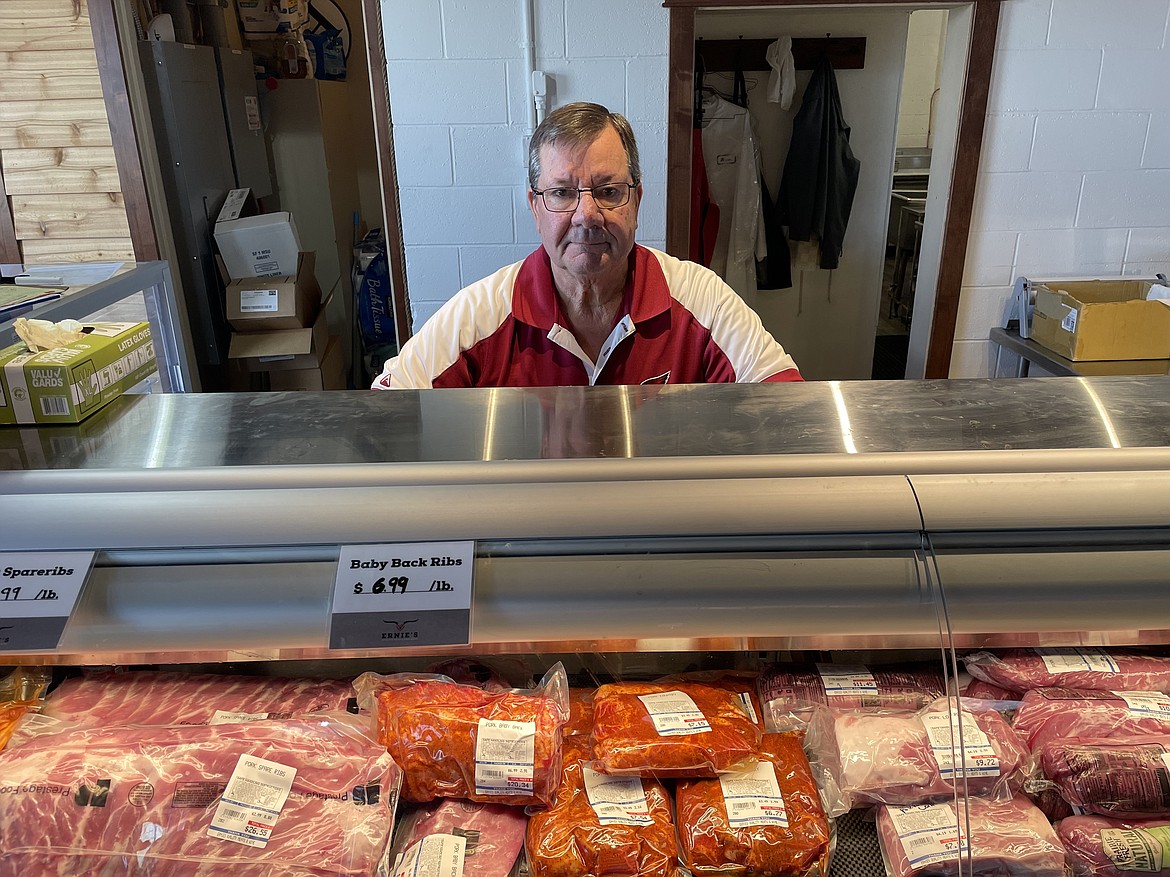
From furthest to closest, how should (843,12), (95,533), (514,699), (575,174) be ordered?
(843,12)
(575,174)
(514,699)
(95,533)

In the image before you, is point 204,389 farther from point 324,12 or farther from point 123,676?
point 123,676

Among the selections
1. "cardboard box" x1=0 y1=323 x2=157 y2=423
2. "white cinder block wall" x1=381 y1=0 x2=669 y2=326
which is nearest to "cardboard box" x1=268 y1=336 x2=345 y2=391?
"white cinder block wall" x1=381 y1=0 x2=669 y2=326

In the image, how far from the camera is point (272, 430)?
1.01 m

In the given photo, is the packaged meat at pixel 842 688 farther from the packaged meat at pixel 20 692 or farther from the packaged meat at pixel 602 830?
the packaged meat at pixel 20 692

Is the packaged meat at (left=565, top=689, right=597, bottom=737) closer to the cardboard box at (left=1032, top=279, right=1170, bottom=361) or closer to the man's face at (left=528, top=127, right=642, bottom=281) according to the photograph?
the man's face at (left=528, top=127, right=642, bottom=281)

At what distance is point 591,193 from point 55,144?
2.87 meters

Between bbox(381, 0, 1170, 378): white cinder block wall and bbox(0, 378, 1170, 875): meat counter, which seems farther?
bbox(381, 0, 1170, 378): white cinder block wall

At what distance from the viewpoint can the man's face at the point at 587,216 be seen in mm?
→ 1817

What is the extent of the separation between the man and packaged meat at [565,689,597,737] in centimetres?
98

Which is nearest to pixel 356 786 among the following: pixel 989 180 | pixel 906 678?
pixel 906 678

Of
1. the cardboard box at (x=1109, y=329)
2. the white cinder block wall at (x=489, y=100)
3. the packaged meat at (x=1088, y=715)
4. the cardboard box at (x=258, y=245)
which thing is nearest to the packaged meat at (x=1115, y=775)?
the packaged meat at (x=1088, y=715)

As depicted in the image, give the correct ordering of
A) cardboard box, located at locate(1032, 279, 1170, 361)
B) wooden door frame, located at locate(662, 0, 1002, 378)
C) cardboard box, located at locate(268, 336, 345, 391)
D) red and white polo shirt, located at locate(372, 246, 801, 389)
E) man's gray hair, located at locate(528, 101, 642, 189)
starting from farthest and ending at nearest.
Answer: cardboard box, located at locate(268, 336, 345, 391) < wooden door frame, located at locate(662, 0, 1002, 378) < cardboard box, located at locate(1032, 279, 1170, 361) < red and white polo shirt, located at locate(372, 246, 801, 389) < man's gray hair, located at locate(528, 101, 642, 189)

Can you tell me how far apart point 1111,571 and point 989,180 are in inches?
118

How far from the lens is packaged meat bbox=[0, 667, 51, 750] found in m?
0.98
